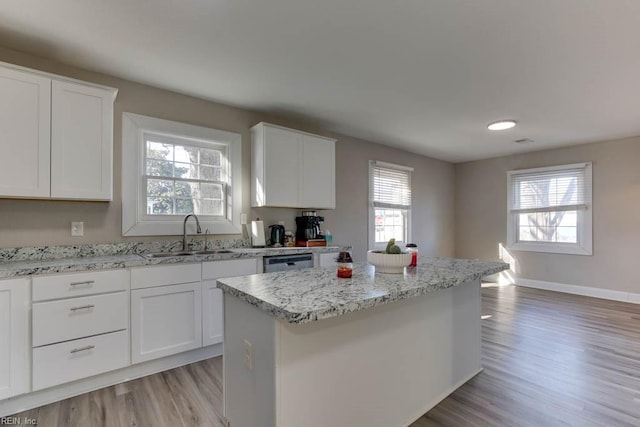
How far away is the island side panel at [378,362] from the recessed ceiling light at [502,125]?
2.53 metres

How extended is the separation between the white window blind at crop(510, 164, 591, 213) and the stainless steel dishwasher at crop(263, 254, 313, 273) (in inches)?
177

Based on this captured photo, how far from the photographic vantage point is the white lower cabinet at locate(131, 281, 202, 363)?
94.3 inches

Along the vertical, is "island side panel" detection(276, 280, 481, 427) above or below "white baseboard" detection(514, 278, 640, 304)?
above

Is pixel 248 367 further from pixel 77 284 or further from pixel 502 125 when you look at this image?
pixel 502 125

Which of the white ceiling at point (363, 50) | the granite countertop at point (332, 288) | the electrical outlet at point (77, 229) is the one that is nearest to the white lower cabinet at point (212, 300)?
the electrical outlet at point (77, 229)

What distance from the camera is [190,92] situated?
10.2 ft

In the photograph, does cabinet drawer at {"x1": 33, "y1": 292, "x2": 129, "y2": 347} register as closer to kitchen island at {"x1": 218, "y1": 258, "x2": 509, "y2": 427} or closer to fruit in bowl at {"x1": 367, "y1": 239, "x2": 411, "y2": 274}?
kitchen island at {"x1": 218, "y1": 258, "x2": 509, "y2": 427}

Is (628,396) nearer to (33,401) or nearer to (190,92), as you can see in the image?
(33,401)

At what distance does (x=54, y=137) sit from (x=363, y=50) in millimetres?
2349

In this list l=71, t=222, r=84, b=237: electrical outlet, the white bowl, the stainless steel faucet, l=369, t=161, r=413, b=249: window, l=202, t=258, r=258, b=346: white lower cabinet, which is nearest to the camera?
the white bowl

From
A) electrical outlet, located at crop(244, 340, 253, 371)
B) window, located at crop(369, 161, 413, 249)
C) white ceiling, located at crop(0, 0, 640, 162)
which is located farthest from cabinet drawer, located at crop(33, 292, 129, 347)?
window, located at crop(369, 161, 413, 249)

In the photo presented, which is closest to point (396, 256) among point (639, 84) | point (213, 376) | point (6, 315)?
point (213, 376)

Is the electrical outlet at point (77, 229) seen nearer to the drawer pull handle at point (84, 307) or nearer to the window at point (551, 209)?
the drawer pull handle at point (84, 307)

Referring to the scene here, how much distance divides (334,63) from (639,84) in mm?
2824
